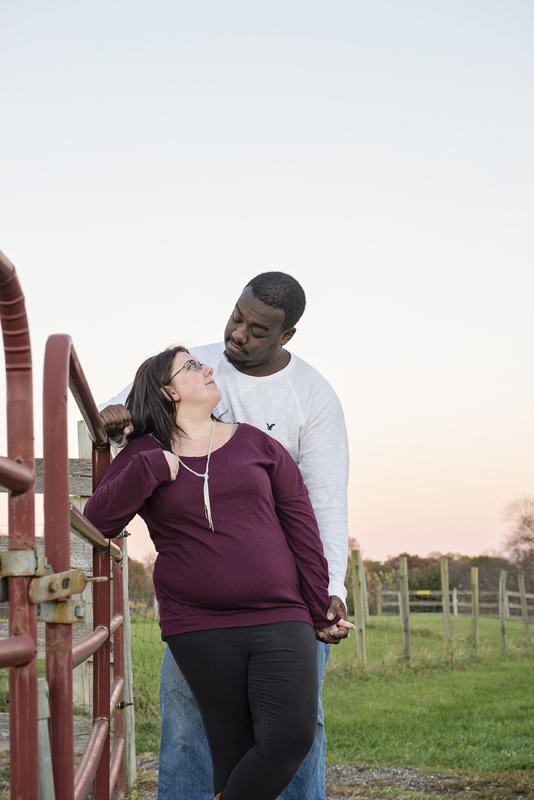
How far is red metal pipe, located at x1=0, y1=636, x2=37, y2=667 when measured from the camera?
0.97 meters

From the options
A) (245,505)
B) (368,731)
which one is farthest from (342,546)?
(368,731)

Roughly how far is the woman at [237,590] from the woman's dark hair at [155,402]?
0.34ft

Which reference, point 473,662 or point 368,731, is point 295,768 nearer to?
point 368,731

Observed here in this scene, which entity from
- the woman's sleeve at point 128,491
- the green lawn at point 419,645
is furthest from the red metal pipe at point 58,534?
the green lawn at point 419,645

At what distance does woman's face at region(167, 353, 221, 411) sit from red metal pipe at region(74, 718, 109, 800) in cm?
92

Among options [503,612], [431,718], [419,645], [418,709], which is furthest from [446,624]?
[431,718]

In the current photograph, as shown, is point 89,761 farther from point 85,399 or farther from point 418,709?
point 418,709

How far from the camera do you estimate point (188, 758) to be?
7.91 ft

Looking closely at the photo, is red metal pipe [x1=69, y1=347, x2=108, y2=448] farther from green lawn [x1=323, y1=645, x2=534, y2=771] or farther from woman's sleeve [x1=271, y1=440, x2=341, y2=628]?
green lawn [x1=323, y1=645, x2=534, y2=771]

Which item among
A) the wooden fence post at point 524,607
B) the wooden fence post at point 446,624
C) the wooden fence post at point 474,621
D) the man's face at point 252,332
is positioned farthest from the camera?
the wooden fence post at point 524,607

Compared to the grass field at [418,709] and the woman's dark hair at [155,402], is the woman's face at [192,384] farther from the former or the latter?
the grass field at [418,709]

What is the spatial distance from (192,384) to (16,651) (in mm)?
1208

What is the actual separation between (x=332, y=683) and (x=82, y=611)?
9104mm

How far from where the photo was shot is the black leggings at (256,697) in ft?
5.85
